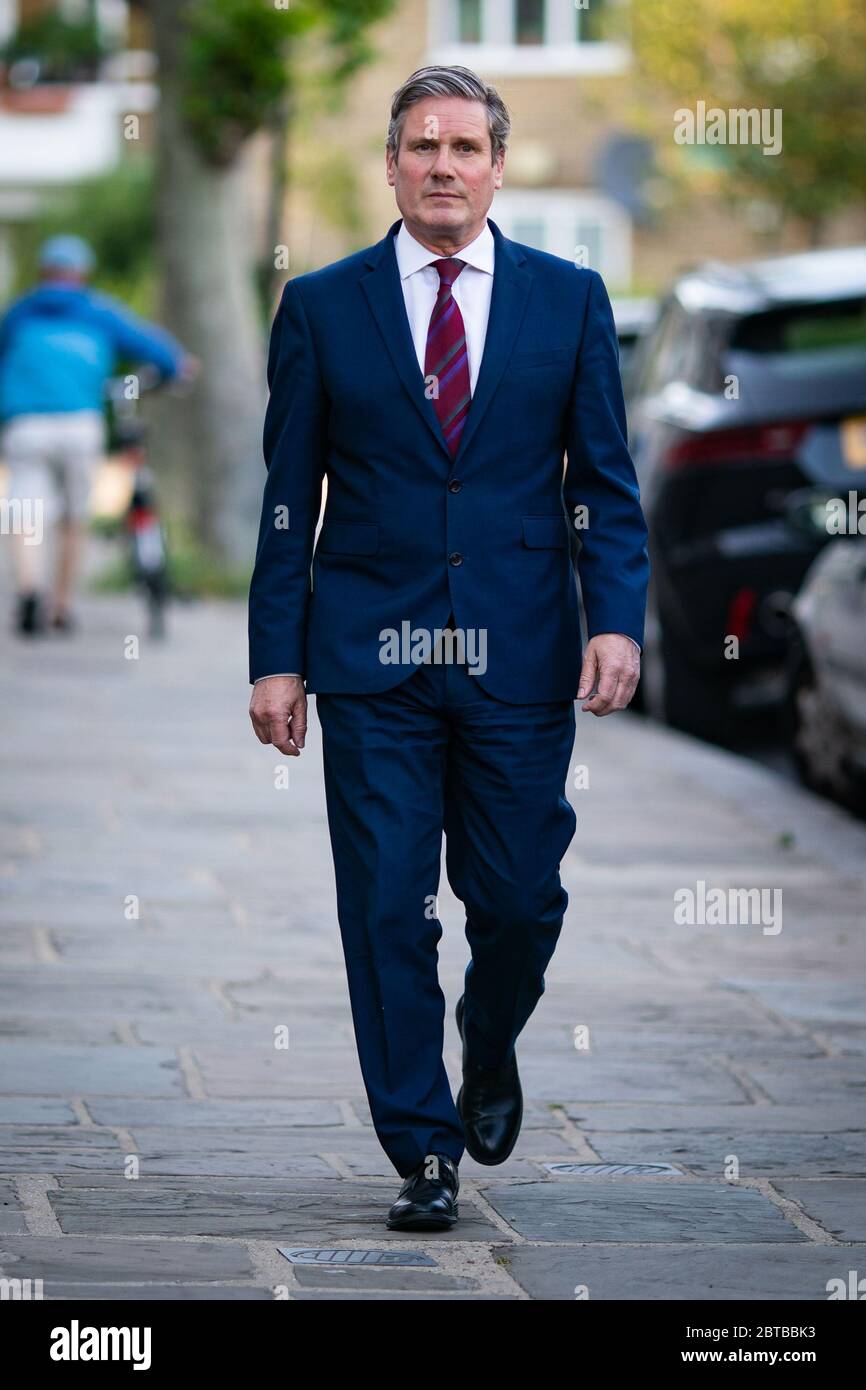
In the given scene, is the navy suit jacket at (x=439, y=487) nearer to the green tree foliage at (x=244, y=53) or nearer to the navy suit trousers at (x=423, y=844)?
the navy suit trousers at (x=423, y=844)

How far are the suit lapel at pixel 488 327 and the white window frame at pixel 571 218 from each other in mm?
33363

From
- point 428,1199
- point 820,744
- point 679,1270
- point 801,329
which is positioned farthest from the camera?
point 801,329

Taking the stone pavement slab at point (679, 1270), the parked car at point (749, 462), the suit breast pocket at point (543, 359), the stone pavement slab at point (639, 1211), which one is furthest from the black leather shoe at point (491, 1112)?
the parked car at point (749, 462)

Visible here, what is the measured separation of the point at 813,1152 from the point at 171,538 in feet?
41.7

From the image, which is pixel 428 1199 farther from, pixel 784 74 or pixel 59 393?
pixel 784 74

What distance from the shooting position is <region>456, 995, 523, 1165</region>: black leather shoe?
4.76m

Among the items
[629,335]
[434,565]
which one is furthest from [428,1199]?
[629,335]

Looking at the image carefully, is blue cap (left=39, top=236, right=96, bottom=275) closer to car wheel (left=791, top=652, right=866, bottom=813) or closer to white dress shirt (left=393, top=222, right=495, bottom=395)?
car wheel (left=791, top=652, right=866, bottom=813)

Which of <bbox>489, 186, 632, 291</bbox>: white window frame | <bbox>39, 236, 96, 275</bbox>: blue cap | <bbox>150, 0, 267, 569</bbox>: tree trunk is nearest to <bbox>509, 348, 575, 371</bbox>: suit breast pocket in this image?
<bbox>39, 236, 96, 275</bbox>: blue cap

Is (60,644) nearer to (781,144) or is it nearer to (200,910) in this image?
(200,910)

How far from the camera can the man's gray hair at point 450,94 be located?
14.7 feet

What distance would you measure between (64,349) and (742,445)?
5.24m

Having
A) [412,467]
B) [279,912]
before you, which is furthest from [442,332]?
[279,912]

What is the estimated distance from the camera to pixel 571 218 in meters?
37.9
